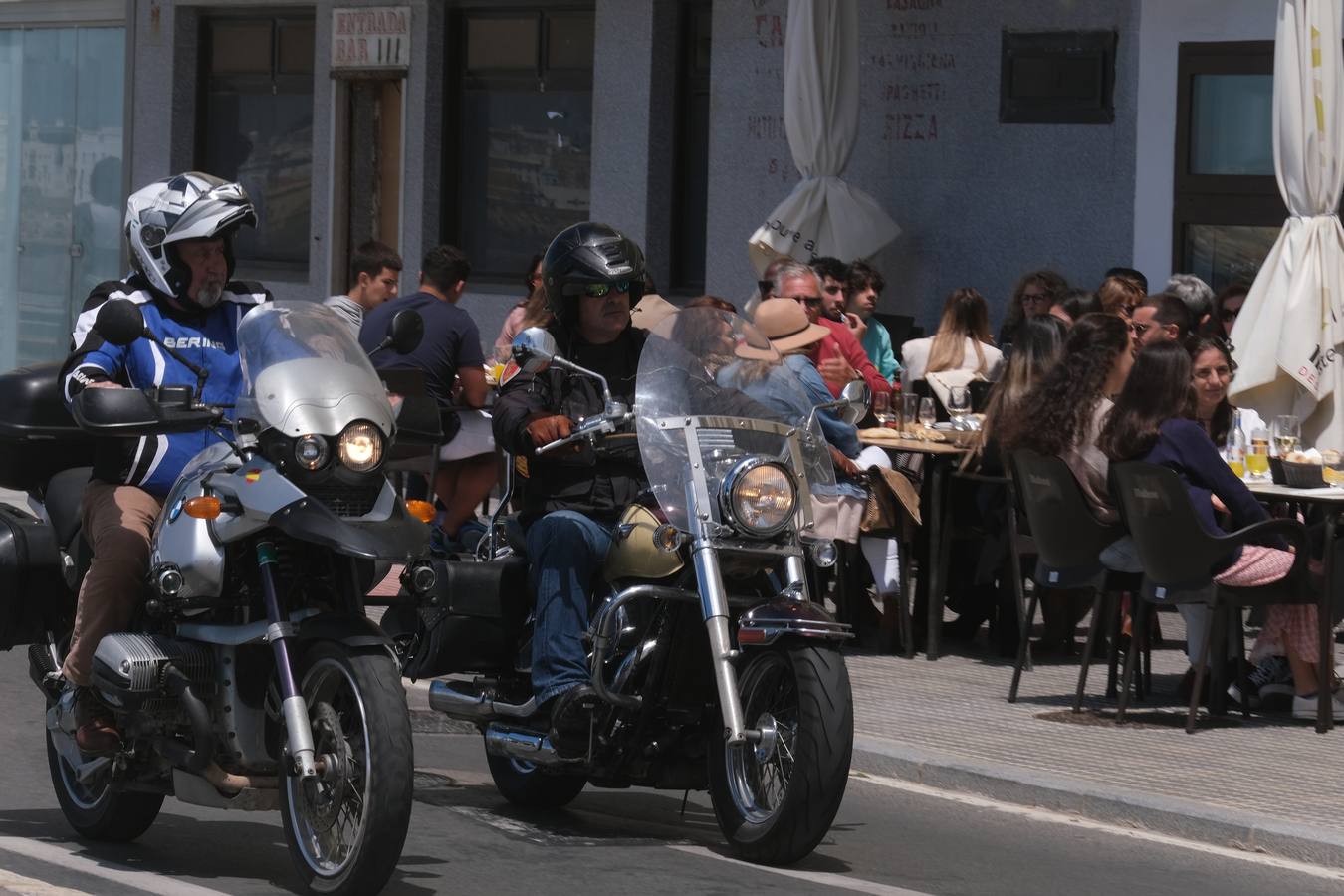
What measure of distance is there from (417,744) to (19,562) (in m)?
2.39

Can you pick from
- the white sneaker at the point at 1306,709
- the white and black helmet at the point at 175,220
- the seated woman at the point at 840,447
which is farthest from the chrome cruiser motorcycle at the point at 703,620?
the white sneaker at the point at 1306,709

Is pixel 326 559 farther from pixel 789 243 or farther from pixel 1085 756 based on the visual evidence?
pixel 789 243

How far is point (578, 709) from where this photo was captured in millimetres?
6625

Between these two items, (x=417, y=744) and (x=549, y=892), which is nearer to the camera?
(x=549, y=892)

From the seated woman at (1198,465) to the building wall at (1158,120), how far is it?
209 inches

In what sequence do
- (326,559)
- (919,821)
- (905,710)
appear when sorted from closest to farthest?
(326,559)
(919,821)
(905,710)

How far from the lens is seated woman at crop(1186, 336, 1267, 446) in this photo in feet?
33.9

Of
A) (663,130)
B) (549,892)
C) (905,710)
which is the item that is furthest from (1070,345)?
(663,130)

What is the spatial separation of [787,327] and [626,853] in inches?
172

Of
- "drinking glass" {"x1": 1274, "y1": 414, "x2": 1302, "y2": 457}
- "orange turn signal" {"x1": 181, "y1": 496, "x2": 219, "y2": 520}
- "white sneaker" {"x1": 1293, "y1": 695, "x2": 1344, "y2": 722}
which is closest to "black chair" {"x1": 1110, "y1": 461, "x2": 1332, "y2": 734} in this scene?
"white sneaker" {"x1": 1293, "y1": 695, "x2": 1344, "y2": 722}

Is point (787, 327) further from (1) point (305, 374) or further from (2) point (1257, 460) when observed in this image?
(1) point (305, 374)

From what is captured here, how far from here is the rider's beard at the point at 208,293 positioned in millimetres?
6426

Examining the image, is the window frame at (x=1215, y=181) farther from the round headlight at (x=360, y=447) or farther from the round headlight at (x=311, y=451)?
the round headlight at (x=311, y=451)

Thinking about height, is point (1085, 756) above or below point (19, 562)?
below
